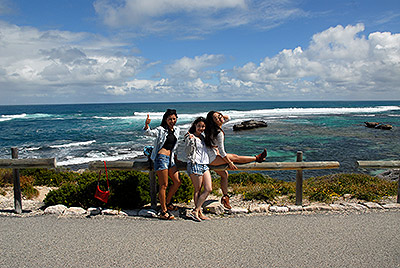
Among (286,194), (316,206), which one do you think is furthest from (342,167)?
(316,206)

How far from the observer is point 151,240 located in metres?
4.81

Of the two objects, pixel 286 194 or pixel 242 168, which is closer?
pixel 242 168

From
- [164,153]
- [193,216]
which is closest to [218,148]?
[164,153]

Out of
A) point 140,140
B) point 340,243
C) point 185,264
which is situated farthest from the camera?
point 140,140

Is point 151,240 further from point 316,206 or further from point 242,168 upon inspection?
point 316,206

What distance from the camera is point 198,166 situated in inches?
226

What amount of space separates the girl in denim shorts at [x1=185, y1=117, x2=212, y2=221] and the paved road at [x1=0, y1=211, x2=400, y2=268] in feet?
1.14

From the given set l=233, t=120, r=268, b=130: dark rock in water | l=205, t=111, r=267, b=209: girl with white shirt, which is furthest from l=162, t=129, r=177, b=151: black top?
l=233, t=120, r=268, b=130: dark rock in water

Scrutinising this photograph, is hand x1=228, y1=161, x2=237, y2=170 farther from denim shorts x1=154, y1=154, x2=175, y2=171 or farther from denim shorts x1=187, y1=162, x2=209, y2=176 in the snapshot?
denim shorts x1=154, y1=154, x2=175, y2=171

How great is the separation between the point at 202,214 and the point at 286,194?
311 cm

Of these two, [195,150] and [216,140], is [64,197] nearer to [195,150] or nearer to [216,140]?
[195,150]

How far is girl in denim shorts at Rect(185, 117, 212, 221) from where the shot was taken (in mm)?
5723

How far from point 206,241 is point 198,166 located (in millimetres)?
1480

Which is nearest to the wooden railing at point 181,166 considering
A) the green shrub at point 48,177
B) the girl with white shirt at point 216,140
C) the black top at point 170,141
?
the girl with white shirt at point 216,140
